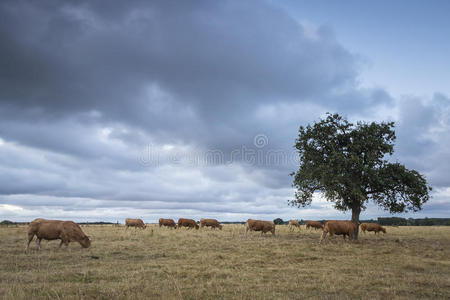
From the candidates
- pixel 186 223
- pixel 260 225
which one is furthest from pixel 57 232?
pixel 186 223

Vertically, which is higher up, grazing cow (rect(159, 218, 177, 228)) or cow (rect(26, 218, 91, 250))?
cow (rect(26, 218, 91, 250))

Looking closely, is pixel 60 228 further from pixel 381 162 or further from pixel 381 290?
pixel 381 162

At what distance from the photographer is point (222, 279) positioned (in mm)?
10727

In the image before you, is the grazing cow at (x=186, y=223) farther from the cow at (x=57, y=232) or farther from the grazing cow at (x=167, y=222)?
the cow at (x=57, y=232)

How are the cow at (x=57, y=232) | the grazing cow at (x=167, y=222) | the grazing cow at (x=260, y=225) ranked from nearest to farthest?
the cow at (x=57, y=232)
the grazing cow at (x=260, y=225)
the grazing cow at (x=167, y=222)

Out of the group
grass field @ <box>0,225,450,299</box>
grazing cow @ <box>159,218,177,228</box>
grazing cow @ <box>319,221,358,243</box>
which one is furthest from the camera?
grazing cow @ <box>159,218,177,228</box>

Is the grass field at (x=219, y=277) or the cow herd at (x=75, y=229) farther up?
the cow herd at (x=75, y=229)

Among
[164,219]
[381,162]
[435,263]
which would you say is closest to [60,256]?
[435,263]

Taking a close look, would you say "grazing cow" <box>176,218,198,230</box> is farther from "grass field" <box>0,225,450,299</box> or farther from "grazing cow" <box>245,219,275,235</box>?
"grass field" <box>0,225,450,299</box>

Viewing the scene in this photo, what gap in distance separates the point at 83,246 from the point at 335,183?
57.8ft

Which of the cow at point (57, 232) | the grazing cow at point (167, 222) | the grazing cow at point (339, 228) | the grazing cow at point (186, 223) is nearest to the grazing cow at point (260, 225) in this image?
the grazing cow at point (339, 228)

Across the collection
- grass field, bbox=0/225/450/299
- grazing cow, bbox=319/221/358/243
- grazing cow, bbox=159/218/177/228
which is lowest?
grazing cow, bbox=159/218/177/228

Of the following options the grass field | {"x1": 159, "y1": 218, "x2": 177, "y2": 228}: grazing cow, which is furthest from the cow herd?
{"x1": 159, "y1": 218, "x2": 177, "y2": 228}: grazing cow

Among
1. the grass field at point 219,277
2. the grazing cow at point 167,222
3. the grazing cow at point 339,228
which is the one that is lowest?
the grazing cow at point 167,222
